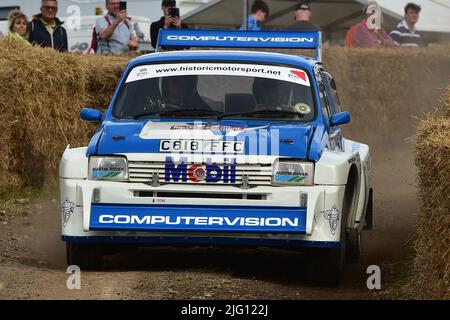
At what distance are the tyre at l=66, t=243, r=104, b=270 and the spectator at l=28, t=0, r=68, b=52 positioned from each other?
7.50 m

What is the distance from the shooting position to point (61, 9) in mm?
25297

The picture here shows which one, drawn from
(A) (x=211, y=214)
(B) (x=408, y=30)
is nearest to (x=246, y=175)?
(A) (x=211, y=214)

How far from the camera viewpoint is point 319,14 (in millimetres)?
23344

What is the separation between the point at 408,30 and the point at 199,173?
14.4 meters

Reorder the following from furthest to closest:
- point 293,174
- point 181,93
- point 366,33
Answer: point 366,33
point 181,93
point 293,174

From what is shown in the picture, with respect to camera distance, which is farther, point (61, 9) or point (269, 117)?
point (61, 9)

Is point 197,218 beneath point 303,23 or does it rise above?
above

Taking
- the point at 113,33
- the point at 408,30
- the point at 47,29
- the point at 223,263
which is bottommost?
the point at 408,30

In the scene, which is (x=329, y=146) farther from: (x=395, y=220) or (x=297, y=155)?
(x=395, y=220)

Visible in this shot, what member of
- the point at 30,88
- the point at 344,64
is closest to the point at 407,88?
the point at 344,64

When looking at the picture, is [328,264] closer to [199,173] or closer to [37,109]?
[199,173]

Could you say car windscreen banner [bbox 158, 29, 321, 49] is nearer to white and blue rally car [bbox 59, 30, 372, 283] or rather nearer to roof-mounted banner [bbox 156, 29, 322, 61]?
roof-mounted banner [bbox 156, 29, 322, 61]

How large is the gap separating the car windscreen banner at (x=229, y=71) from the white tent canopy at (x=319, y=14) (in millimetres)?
12440

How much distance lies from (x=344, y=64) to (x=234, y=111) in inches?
423
